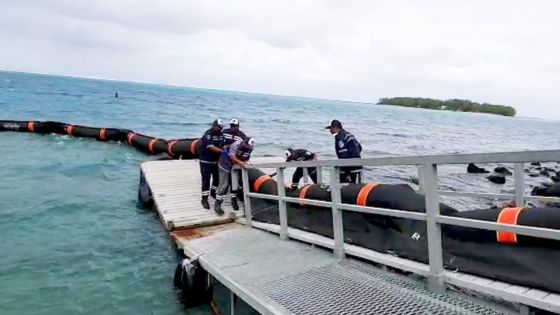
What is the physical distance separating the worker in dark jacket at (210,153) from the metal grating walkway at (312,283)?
2.69 meters

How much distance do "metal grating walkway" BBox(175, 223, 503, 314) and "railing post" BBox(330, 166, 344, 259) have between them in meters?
0.18

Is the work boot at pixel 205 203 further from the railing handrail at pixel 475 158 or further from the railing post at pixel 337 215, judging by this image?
the railing handrail at pixel 475 158

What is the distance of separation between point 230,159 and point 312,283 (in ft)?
13.6

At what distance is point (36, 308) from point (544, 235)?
633 cm

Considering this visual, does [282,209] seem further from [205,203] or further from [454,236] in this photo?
[205,203]

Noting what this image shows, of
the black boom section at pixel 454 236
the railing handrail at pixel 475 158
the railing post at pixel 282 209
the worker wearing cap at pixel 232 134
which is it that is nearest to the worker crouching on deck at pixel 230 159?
the worker wearing cap at pixel 232 134

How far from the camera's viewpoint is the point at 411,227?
5203 mm

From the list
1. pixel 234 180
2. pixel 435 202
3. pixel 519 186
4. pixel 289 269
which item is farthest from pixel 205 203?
pixel 435 202

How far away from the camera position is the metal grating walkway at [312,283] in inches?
167

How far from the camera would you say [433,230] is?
4312mm

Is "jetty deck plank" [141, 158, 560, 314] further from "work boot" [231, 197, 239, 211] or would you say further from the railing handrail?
the railing handrail

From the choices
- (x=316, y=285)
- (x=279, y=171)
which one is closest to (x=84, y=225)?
(x=279, y=171)

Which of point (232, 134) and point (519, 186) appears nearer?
point (519, 186)

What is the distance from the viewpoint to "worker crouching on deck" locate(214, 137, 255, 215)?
8603 mm
